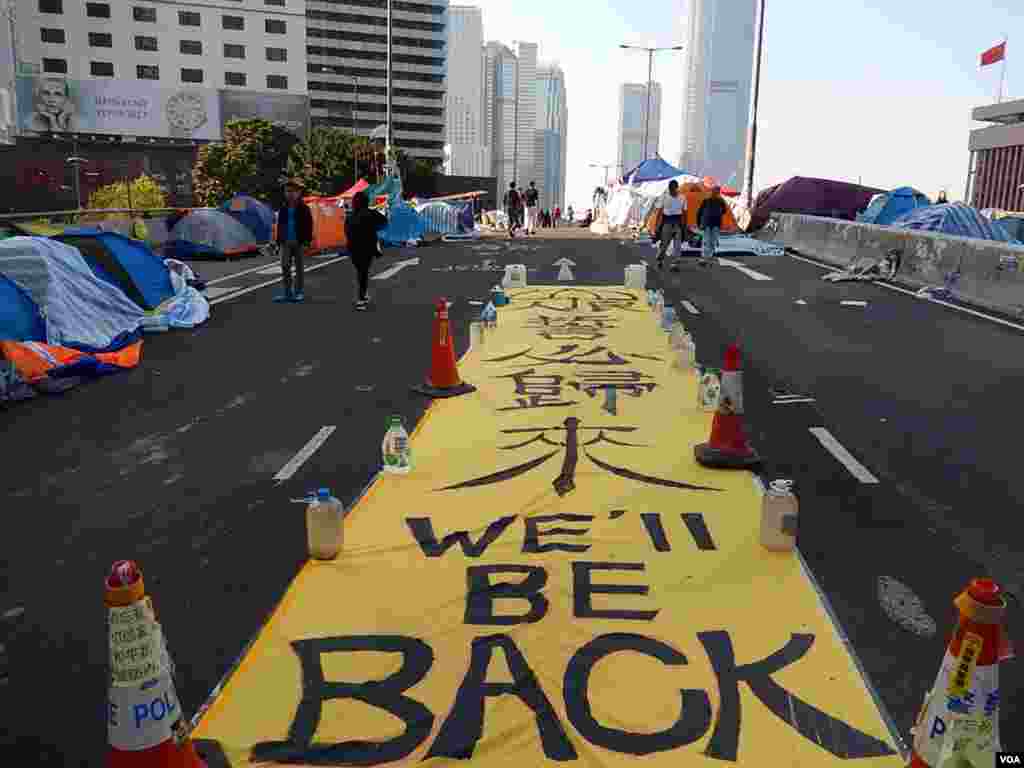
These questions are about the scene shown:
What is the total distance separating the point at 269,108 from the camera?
109 meters

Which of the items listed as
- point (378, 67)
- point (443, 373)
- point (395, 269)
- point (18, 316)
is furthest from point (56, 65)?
point (443, 373)

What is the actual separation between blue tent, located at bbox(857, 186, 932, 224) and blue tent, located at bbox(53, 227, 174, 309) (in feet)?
76.3

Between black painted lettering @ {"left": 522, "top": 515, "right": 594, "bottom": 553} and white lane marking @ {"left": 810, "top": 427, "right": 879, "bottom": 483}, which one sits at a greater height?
black painted lettering @ {"left": 522, "top": 515, "right": 594, "bottom": 553}

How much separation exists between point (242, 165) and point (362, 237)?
7756 cm

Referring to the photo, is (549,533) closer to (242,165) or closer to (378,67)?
(242,165)

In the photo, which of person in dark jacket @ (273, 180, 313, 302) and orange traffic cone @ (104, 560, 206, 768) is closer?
orange traffic cone @ (104, 560, 206, 768)

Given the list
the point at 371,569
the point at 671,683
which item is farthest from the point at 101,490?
the point at 671,683

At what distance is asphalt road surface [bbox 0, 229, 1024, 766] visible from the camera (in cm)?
420

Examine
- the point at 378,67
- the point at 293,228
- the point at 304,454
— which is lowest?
the point at 304,454

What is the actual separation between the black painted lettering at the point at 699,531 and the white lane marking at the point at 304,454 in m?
3.02

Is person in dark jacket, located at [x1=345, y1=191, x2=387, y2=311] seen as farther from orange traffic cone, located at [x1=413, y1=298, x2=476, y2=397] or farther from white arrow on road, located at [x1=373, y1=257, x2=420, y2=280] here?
orange traffic cone, located at [x1=413, y1=298, x2=476, y2=397]

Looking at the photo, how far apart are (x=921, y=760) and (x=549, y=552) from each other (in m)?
2.41

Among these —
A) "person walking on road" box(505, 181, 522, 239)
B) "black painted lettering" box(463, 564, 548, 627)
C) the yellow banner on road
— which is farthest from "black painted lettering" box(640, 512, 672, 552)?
"person walking on road" box(505, 181, 522, 239)

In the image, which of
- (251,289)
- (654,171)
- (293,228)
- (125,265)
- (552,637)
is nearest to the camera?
(552,637)
